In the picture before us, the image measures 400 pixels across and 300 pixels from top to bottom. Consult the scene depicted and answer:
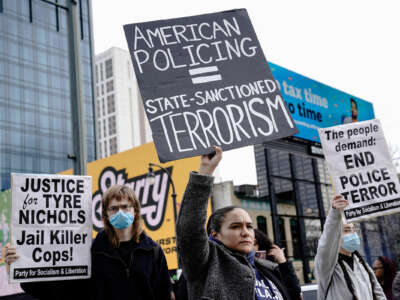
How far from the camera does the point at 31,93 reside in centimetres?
7006

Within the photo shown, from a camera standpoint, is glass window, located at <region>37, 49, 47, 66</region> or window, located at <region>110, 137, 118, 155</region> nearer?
glass window, located at <region>37, 49, 47, 66</region>

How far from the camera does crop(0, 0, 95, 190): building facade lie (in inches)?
2694

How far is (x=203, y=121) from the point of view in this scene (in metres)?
3.90

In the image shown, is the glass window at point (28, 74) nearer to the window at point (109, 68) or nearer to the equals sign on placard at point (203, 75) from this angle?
the window at point (109, 68)

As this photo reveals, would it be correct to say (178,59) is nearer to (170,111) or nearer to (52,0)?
(170,111)

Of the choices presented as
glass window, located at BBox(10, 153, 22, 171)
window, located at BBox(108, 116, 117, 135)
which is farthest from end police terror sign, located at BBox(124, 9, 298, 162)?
window, located at BBox(108, 116, 117, 135)

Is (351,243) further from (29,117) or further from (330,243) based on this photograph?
(29,117)

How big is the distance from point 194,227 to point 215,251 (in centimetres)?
26

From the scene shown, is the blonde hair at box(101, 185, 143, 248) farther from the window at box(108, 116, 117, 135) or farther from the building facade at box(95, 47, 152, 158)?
the window at box(108, 116, 117, 135)

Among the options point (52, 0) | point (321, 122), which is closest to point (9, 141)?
point (321, 122)

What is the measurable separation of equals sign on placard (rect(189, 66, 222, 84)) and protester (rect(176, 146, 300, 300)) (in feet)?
3.15

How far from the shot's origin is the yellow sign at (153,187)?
87.4 feet

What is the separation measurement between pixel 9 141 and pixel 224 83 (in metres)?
68.4

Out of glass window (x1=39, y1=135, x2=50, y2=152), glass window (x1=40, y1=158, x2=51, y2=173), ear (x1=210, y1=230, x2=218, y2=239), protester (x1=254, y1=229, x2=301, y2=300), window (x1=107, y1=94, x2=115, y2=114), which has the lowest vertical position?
protester (x1=254, y1=229, x2=301, y2=300)
